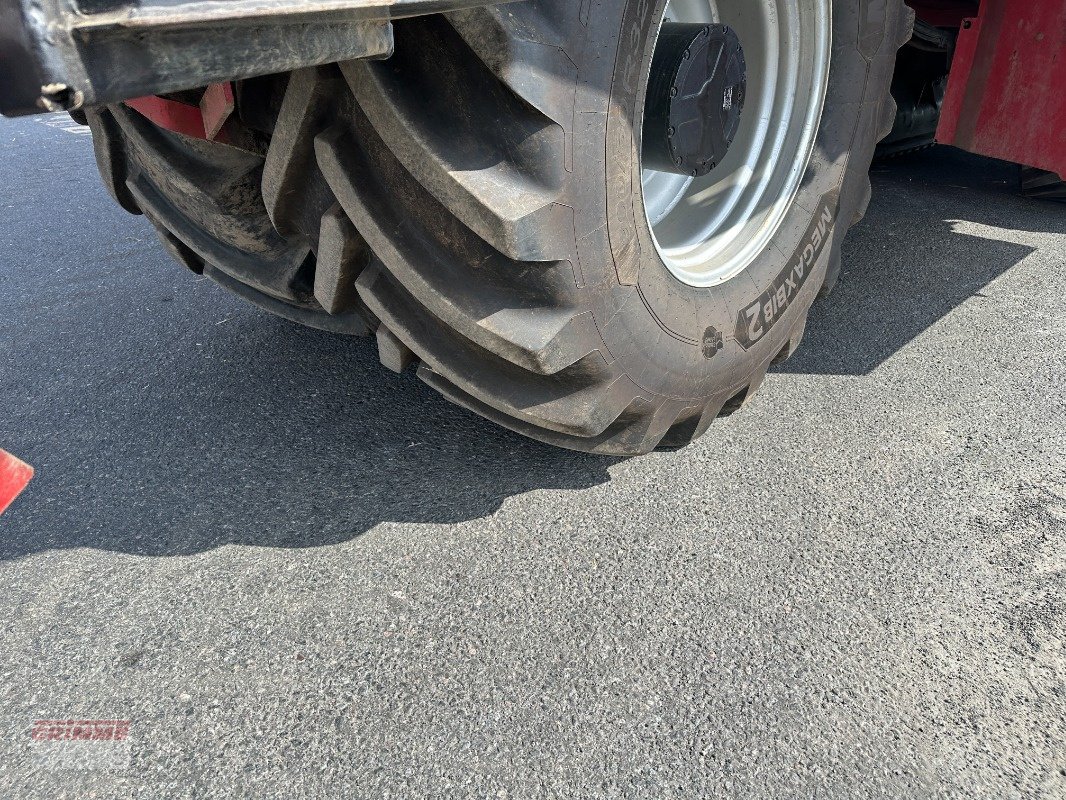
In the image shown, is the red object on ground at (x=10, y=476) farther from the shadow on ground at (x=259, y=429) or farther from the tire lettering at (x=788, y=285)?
the tire lettering at (x=788, y=285)

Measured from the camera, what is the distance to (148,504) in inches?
75.0

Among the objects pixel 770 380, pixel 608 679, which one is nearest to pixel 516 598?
pixel 608 679

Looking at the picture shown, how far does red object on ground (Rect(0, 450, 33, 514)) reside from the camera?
114 centimetres

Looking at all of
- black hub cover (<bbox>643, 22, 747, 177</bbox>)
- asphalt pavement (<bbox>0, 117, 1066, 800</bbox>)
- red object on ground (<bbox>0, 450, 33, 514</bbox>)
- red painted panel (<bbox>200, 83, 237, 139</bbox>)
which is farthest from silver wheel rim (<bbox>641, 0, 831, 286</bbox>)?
red object on ground (<bbox>0, 450, 33, 514</bbox>)

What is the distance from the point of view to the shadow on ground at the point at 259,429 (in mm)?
A: 1858

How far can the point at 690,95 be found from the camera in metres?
1.75

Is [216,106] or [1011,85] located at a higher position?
[216,106]

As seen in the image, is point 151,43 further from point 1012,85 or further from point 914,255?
point 914,255

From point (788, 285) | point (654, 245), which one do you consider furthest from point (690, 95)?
point (788, 285)

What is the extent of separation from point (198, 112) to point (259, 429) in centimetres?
92

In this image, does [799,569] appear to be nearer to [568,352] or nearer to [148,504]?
[568,352]

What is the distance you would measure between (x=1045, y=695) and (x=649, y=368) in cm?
88

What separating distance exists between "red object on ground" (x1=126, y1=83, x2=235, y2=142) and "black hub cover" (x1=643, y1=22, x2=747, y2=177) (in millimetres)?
828

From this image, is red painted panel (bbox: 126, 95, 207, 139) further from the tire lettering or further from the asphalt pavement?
the tire lettering
